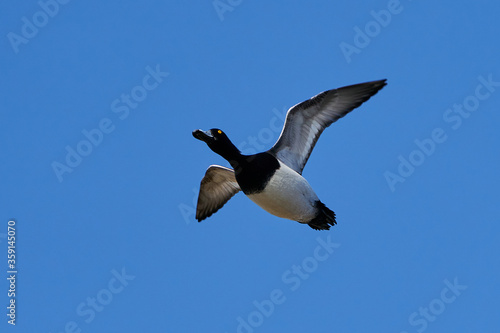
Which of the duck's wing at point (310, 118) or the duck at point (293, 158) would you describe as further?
the duck's wing at point (310, 118)

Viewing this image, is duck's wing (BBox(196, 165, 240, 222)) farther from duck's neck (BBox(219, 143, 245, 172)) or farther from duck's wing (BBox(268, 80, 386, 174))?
duck's neck (BBox(219, 143, 245, 172))

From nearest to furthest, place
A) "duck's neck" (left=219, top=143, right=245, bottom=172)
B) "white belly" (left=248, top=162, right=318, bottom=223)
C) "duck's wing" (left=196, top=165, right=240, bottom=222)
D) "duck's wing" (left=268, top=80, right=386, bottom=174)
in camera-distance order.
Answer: "white belly" (left=248, top=162, right=318, bottom=223)
"duck's neck" (left=219, top=143, right=245, bottom=172)
"duck's wing" (left=268, top=80, right=386, bottom=174)
"duck's wing" (left=196, top=165, right=240, bottom=222)

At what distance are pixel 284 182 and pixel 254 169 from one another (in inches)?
25.6

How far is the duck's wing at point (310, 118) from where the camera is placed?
18.2m

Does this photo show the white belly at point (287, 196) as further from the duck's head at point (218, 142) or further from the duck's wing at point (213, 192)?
the duck's wing at point (213, 192)

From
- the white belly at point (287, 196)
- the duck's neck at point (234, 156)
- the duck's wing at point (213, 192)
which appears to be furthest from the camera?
the duck's wing at point (213, 192)

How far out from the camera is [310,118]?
733 inches


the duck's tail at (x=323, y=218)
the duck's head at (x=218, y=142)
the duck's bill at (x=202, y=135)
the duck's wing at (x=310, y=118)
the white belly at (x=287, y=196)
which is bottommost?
the duck's tail at (x=323, y=218)

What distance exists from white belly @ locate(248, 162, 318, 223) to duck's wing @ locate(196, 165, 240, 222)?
3111 mm

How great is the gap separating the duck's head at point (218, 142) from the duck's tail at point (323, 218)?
2.05 meters

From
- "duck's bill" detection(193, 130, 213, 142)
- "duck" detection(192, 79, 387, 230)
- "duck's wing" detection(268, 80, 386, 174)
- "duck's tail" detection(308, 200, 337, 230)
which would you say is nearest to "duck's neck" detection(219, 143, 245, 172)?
"duck" detection(192, 79, 387, 230)

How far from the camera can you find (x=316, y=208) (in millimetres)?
17797

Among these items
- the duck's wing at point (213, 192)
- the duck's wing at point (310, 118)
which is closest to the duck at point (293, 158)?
the duck's wing at point (310, 118)

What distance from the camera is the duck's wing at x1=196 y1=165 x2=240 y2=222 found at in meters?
20.6
